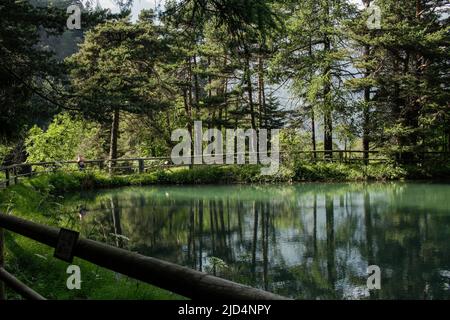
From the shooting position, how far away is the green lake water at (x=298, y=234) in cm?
780

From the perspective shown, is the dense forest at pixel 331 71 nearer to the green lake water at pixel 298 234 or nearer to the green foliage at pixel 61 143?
the green foliage at pixel 61 143

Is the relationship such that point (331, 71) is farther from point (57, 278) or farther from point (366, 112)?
point (57, 278)

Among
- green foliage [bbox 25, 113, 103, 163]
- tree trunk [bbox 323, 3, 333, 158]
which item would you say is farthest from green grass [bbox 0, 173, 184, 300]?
green foliage [bbox 25, 113, 103, 163]

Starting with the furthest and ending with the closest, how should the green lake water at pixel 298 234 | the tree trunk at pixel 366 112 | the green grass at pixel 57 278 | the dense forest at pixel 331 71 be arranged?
the tree trunk at pixel 366 112, the dense forest at pixel 331 71, the green lake water at pixel 298 234, the green grass at pixel 57 278
